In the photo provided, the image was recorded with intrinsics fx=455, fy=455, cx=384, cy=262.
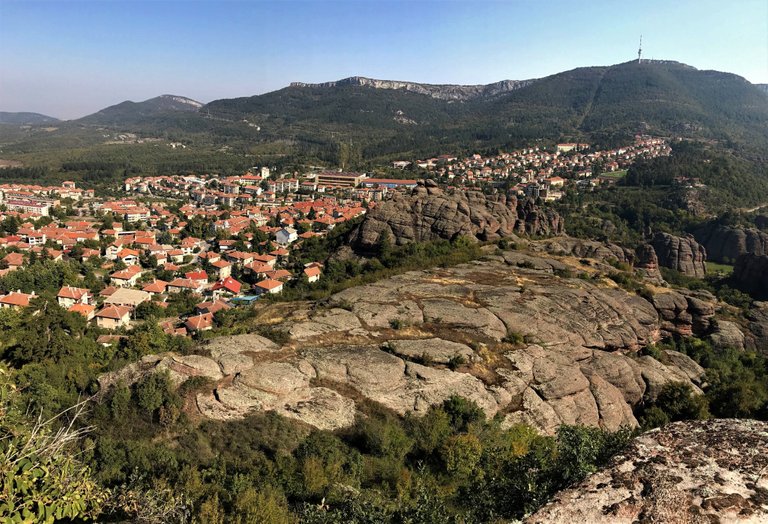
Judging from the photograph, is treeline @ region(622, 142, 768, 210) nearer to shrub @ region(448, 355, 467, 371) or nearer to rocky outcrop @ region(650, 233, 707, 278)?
rocky outcrop @ region(650, 233, 707, 278)

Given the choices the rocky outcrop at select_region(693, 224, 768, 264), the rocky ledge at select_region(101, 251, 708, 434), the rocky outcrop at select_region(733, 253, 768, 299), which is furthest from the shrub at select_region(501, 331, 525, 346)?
the rocky outcrop at select_region(693, 224, 768, 264)

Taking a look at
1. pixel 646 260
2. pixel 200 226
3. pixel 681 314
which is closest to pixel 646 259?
pixel 646 260

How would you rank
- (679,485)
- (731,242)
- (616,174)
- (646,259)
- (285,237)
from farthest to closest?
(616,174), (285,237), (731,242), (646,259), (679,485)

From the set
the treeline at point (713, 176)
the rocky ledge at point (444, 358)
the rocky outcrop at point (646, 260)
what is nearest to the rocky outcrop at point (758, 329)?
the rocky outcrop at point (646, 260)

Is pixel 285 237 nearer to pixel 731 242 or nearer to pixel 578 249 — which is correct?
pixel 578 249

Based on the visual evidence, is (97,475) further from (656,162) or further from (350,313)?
(656,162)
